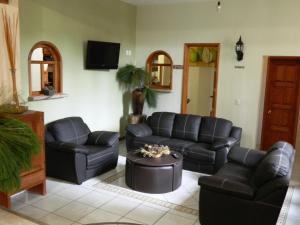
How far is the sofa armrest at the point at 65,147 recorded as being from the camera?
14.4 feet

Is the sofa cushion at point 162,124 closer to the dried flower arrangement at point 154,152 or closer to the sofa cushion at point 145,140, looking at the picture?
the sofa cushion at point 145,140

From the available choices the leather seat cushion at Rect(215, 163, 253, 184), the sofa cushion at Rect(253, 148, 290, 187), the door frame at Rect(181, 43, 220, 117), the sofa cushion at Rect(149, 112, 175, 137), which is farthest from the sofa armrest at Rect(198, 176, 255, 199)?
the door frame at Rect(181, 43, 220, 117)

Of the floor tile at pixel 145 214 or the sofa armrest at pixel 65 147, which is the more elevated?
the sofa armrest at pixel 65 147

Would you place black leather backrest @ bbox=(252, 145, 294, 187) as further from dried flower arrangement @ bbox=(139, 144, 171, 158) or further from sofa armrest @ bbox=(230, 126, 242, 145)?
sofa armrest @ bbox=(230, 126, 242, 145)

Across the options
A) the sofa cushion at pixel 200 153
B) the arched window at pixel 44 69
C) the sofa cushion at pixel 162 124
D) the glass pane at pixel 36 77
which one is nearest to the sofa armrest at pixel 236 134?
the sofa cushion at pixel 200 153

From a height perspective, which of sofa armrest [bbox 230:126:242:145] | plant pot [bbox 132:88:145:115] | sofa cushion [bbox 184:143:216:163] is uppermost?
plant pot [bbox 132:88:145:115]

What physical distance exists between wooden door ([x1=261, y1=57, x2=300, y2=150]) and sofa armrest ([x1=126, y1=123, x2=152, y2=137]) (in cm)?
245

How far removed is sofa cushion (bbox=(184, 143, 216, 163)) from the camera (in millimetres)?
5070

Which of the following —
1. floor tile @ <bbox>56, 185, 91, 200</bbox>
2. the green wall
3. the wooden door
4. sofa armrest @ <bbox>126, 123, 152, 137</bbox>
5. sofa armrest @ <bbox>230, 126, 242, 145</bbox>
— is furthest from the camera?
the wooden door

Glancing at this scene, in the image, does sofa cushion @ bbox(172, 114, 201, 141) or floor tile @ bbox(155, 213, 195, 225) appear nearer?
floor tile @ bbox(155, 213, 195, 225)

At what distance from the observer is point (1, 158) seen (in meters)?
0.97

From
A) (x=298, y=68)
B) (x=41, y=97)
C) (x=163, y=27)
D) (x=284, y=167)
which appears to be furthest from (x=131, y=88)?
(x=284, y=167)

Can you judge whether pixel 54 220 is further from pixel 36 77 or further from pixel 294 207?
pixel 294 207

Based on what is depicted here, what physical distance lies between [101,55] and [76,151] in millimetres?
2419
